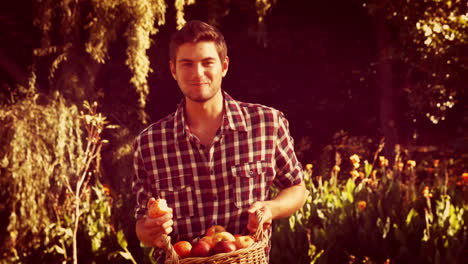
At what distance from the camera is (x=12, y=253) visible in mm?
5125

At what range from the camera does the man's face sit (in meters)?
2.35

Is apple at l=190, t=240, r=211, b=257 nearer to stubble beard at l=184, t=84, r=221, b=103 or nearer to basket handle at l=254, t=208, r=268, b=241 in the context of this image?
basket handle at l=254, t=208, r=268, b=241

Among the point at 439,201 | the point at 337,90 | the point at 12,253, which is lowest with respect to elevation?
the point at 12,253

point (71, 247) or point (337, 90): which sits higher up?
point (337, 90)

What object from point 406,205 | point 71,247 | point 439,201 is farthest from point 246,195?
point 71,247

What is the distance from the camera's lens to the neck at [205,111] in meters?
2.53

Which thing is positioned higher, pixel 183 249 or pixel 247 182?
pixel 247 182

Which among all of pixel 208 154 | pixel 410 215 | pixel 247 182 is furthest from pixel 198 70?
pixel 410 215

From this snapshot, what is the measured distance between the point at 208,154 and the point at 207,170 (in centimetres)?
7

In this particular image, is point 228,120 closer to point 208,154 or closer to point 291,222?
point 208,154

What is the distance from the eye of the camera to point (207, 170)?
249cm

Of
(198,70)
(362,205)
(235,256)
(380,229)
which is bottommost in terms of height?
(380,229)

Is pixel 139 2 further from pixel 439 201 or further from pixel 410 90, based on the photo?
pixel 410 90

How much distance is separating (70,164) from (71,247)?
0.72 m
